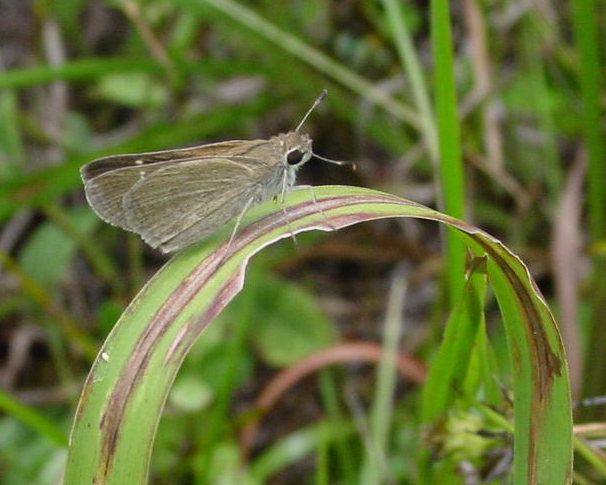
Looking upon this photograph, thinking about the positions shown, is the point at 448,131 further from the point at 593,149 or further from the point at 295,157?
the point at 593,149

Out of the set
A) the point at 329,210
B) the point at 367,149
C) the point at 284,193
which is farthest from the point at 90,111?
the point at 329,210

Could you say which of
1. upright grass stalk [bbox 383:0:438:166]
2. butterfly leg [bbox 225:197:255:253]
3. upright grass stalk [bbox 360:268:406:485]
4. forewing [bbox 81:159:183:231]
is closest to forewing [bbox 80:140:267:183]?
forewing [bbox 81:159:183:231]

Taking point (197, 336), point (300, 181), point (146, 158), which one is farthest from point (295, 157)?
point (300, 181)

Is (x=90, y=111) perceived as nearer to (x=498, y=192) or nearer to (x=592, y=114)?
(x=498, y=192)

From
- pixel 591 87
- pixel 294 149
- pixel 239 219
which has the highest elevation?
pixel 591 87

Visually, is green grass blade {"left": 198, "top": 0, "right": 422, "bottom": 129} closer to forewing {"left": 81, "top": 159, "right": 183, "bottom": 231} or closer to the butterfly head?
the butterfly head
